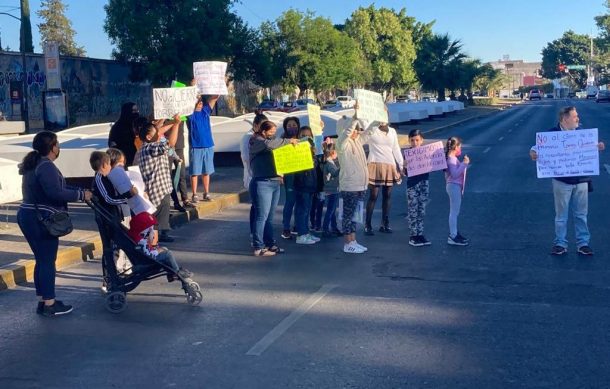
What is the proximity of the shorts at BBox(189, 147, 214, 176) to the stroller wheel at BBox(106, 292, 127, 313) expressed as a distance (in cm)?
577

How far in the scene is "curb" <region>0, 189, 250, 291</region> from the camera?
828 centimetres

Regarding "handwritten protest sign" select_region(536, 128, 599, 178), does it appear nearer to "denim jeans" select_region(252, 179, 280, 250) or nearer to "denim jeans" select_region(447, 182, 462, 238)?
"denim jeans" select_region(447, 182, 462, 238)

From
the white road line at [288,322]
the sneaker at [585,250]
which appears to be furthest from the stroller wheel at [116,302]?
the sneaker at [585,250]

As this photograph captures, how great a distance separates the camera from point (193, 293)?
7.20 metres

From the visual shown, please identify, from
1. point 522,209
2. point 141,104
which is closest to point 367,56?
point 141,104

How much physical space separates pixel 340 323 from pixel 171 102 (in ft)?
18.7

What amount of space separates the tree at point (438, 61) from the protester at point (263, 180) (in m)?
61.0

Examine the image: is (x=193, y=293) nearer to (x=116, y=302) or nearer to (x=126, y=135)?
(x=116, y=302)

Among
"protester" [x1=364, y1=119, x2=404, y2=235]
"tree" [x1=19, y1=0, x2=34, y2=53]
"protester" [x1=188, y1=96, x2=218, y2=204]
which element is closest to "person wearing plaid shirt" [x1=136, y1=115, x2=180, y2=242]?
"protester" [x1=364, y1=119, x2=404, y2=235]

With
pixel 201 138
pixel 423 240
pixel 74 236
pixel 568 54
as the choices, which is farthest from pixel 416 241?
pixel 568 54

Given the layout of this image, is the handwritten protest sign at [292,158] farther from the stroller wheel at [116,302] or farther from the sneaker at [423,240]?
the stroller wheel at [116,302]

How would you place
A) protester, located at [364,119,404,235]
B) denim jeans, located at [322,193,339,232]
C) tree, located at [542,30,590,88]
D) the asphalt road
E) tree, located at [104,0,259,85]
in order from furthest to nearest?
tree, located at [542,30,590,88] → tree, located at [104,0,259,85] → denim jeans, located at [322,193,339,232] → protester, located at [364,119,404,235] → the asphalt road

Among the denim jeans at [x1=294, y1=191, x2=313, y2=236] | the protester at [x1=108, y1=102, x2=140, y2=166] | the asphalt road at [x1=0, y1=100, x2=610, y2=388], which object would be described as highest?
the protester at [x1=108, y1=102, x2=140, y2=166]

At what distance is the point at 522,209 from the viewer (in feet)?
41.9
